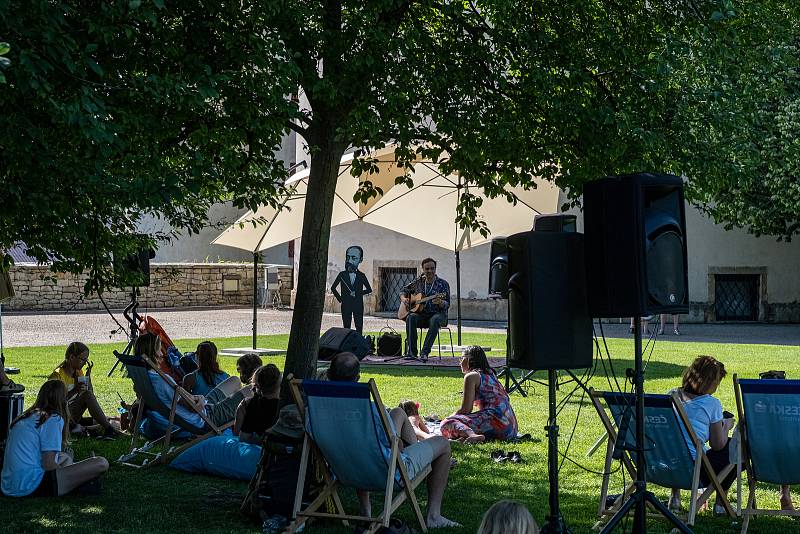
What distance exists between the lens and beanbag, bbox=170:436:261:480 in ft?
27.4

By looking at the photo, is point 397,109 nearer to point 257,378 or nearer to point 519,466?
point 257,378

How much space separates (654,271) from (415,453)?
1819mm

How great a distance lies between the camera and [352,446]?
6473 millimetres

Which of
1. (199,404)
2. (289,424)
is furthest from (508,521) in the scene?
(199,404)

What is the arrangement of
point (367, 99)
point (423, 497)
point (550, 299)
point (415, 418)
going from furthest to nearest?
point (415, 418)
point (367, 99)
point (423, 497)
point (550, 299)

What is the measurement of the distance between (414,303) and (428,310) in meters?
0.26

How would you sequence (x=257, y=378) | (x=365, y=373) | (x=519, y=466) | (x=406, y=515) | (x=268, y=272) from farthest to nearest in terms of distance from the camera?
(x=268, y=272) → (x=365, y=373) → (x=519, y=466) → (x=257, y=378) → (x=406, y=515)

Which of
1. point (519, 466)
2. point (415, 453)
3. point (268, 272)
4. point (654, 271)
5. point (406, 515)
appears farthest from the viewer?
point (268, 272)

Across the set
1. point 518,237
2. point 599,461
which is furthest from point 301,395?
point 599,461

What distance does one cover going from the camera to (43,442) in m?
7.27

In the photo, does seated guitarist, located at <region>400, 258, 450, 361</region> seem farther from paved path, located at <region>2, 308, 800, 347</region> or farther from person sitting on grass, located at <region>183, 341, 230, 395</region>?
person sitting on grass, located at <region>183, 341, 230, 395</region>

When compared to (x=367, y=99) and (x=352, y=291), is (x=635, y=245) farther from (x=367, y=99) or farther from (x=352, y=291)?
(x=352, y=291)

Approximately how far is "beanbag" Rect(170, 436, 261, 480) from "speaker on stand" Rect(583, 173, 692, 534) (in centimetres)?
336

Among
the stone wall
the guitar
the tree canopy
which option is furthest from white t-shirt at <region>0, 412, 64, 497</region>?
the stone wall
